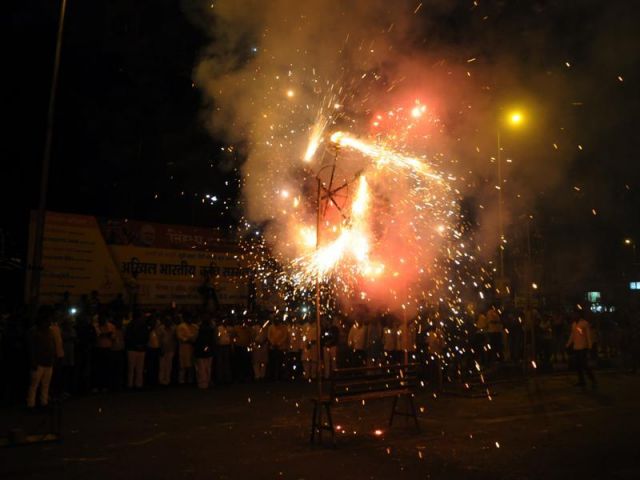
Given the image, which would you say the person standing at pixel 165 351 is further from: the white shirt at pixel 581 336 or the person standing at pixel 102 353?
the white shirt at pixel 581 336

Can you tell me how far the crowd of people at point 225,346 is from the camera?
469 inches

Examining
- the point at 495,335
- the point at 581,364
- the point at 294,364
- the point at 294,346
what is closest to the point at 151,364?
the point at 294,346

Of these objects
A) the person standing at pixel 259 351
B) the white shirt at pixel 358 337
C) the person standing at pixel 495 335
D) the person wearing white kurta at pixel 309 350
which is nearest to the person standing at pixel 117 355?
the person standing at pixel 259 351

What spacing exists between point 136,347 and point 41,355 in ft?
9.57

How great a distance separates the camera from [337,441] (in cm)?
802

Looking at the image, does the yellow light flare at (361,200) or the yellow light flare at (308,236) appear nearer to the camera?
the yellow light flare at (361,200)

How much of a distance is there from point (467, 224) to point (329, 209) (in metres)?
11.9

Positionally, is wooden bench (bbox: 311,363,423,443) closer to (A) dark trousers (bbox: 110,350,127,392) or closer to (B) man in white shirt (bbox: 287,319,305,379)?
(A) dark trousers (bbox: 110,350,127,392)

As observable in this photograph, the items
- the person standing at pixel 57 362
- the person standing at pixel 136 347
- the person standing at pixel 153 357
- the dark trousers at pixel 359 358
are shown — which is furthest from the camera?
the dark trousers at pixel 359 358

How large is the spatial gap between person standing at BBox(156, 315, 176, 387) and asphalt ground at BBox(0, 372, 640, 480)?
1494mm

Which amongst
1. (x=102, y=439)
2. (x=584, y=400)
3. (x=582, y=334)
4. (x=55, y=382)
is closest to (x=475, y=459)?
(x=102, y=439)

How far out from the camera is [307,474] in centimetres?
643

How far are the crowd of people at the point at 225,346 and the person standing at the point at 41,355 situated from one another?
35 mm

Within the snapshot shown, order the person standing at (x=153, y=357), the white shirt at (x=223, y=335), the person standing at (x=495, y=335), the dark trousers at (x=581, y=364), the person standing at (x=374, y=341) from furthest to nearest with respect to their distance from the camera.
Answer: the person standing at (x=495, y=335)
the person standing at (x=374, y=341)
the white shirt at (x=223, y=335)
the person standing at (x=153, y=357)
the dark trousers at (x=581, y=364)
